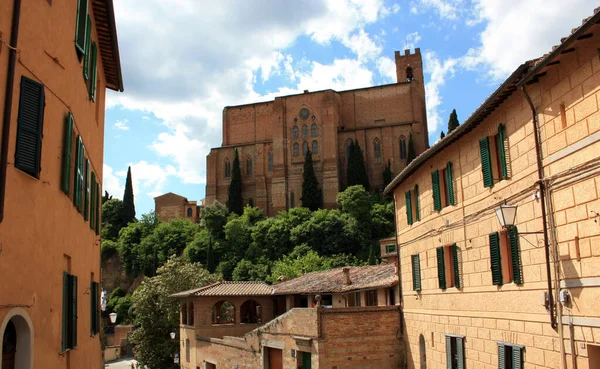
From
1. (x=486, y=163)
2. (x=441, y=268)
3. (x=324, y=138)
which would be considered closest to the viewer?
(x=486, y=163)

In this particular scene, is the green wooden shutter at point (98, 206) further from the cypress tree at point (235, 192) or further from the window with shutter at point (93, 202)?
the cypress tree at point (235, 192)

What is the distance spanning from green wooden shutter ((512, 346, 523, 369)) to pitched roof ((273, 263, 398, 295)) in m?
9.90

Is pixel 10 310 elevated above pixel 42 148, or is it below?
below

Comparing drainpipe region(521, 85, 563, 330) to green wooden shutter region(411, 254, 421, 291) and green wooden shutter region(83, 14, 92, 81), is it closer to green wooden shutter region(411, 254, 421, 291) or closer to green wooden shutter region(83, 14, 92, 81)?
green wooden shutter region(83, 14, 92, 81)

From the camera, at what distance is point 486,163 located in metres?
13.6

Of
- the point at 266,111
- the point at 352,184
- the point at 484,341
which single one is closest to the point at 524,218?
the point at 484,341

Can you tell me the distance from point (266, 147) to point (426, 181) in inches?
2736

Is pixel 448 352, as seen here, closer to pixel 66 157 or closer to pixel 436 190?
pixel 436 190

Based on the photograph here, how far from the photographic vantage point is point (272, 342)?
23.4m

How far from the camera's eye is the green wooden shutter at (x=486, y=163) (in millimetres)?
13469

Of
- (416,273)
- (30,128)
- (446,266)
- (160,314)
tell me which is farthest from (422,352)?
(160,314)

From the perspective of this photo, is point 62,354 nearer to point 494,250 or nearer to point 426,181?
point 494,250

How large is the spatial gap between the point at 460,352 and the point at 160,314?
25.7 meters

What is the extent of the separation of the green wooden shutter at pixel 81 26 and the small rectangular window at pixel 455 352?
1197cm
